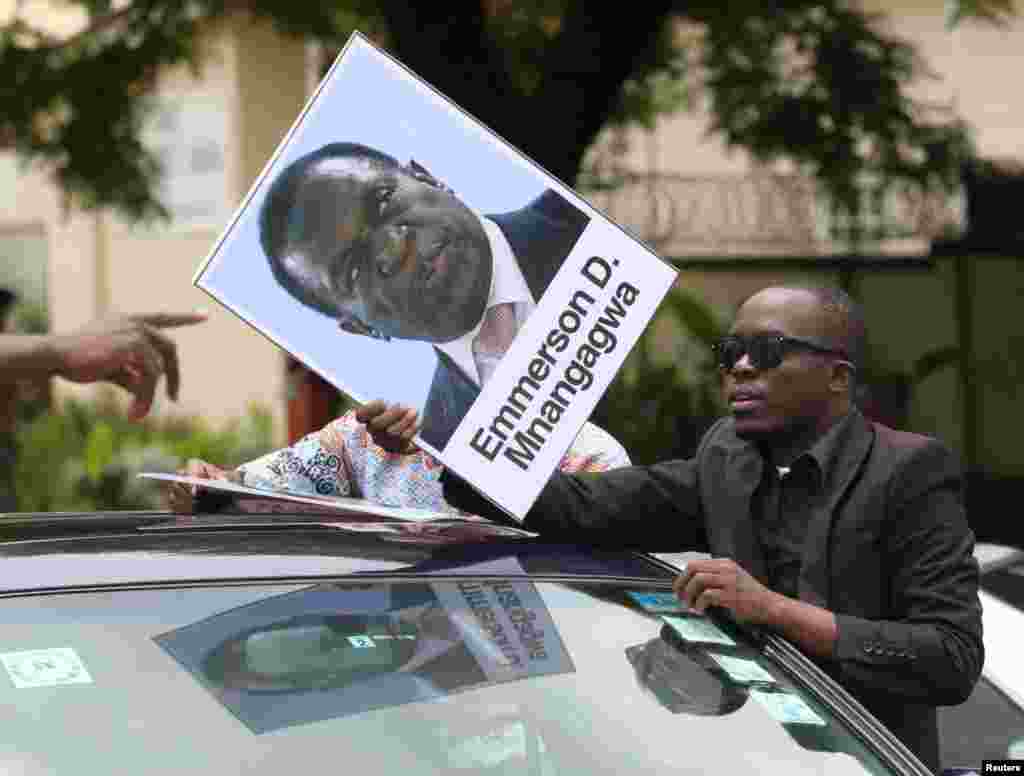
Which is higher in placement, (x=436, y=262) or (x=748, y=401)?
(x=436, y=262)

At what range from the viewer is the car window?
9.59 ft

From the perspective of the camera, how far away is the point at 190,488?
379 centimetres

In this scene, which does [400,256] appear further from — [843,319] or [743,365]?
[843,319]

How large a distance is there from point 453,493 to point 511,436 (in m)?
0.31

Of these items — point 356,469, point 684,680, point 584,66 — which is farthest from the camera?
point 584,66

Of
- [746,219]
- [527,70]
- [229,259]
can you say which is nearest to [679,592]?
[229,259]

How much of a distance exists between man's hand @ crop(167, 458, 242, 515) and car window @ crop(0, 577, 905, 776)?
2.20 feet

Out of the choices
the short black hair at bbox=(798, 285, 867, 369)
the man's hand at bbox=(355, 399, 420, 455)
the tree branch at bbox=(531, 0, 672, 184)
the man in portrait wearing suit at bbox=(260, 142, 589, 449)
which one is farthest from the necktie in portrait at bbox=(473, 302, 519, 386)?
the tree branch at bbox=(531, 0, 672, 184)

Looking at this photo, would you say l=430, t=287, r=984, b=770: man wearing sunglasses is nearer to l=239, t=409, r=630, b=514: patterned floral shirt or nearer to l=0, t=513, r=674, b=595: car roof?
l=0, t=513, r=674, b=595: car roof

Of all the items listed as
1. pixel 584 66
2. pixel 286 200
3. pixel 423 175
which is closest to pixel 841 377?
pixel 423 175

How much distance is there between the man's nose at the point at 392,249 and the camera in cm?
353

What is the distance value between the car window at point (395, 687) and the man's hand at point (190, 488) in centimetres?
67

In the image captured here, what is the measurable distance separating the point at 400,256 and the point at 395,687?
78 centimetres

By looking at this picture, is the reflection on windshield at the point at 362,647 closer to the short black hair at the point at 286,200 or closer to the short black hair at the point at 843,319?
the short black hair at the point at 286,200
